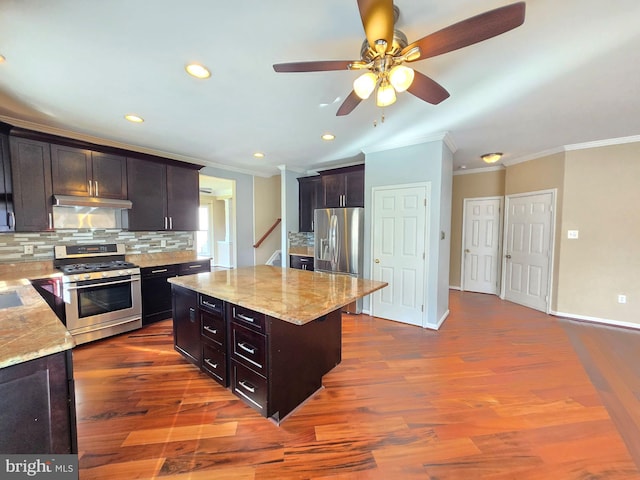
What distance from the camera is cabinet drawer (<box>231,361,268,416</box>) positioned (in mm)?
1753

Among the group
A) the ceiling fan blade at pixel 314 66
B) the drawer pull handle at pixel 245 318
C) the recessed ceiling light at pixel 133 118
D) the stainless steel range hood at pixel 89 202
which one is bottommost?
the drawer pull handle at pixel 245 318

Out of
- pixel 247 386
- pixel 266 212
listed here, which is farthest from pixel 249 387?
pixel 266 212

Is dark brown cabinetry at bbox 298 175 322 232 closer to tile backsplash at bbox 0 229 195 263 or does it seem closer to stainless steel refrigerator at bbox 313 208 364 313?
stainless steel refrigerator at bbox 313 208 364 313

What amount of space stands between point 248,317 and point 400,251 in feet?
7.97

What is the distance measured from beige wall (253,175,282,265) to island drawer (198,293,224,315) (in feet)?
10.6

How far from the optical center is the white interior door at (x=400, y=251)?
A: 133 inches

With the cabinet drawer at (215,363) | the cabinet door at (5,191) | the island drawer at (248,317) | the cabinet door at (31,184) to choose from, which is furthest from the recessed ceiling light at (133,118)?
the cabinet drawer at (215,363)

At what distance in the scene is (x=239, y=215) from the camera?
5059 mm

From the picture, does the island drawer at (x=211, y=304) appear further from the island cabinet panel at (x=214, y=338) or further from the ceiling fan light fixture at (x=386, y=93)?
the ceiling fan light fixture at (x=386, y=93)

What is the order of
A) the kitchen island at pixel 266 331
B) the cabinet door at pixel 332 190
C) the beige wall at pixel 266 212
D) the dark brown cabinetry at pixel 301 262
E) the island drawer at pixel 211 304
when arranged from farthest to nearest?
the beige wall at pixel 266 212 → the dark brown cabinetry at pixel 301 262 → the cabinet door at pixel 332 190 → the island drawer at pixel 211 304 → the kitchen island at pixel 266 331

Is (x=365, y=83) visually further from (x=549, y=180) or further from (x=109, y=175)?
(x=549, y=180)

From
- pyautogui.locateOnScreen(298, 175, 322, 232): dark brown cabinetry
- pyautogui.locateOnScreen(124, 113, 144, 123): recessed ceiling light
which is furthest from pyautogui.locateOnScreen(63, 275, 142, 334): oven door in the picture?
pyautogui.locateOnScreen(298, 175, 322, 232): dark brown cabinetry

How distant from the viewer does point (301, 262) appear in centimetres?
479

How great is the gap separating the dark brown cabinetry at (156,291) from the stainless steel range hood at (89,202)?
858 millimetres
